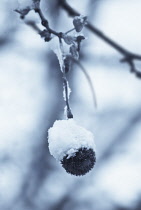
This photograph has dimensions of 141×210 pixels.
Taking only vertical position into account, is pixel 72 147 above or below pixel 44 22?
below

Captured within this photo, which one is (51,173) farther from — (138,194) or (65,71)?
(65,71)

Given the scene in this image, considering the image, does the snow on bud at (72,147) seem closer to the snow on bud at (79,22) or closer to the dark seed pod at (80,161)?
the dark seed pod at (80,161)

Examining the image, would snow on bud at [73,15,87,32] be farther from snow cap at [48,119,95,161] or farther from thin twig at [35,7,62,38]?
snow cap at [48,119,95,161]

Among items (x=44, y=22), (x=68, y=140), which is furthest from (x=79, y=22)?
(x=68, y=140)

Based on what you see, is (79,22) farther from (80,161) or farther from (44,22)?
(80,161)

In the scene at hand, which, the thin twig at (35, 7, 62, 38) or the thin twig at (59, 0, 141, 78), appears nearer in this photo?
the thin twig at (35, 7, 62, 38)

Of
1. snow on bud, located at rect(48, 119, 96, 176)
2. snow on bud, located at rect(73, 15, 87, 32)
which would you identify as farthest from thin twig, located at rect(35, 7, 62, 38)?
snow on bud, located at rect(48, 119, 96, 176)

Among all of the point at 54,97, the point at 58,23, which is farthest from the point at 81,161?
the point at 54,97

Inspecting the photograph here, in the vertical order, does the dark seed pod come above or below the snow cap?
below

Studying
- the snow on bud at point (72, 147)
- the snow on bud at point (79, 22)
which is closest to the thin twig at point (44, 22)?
the snow on bud at point (79, 22)
